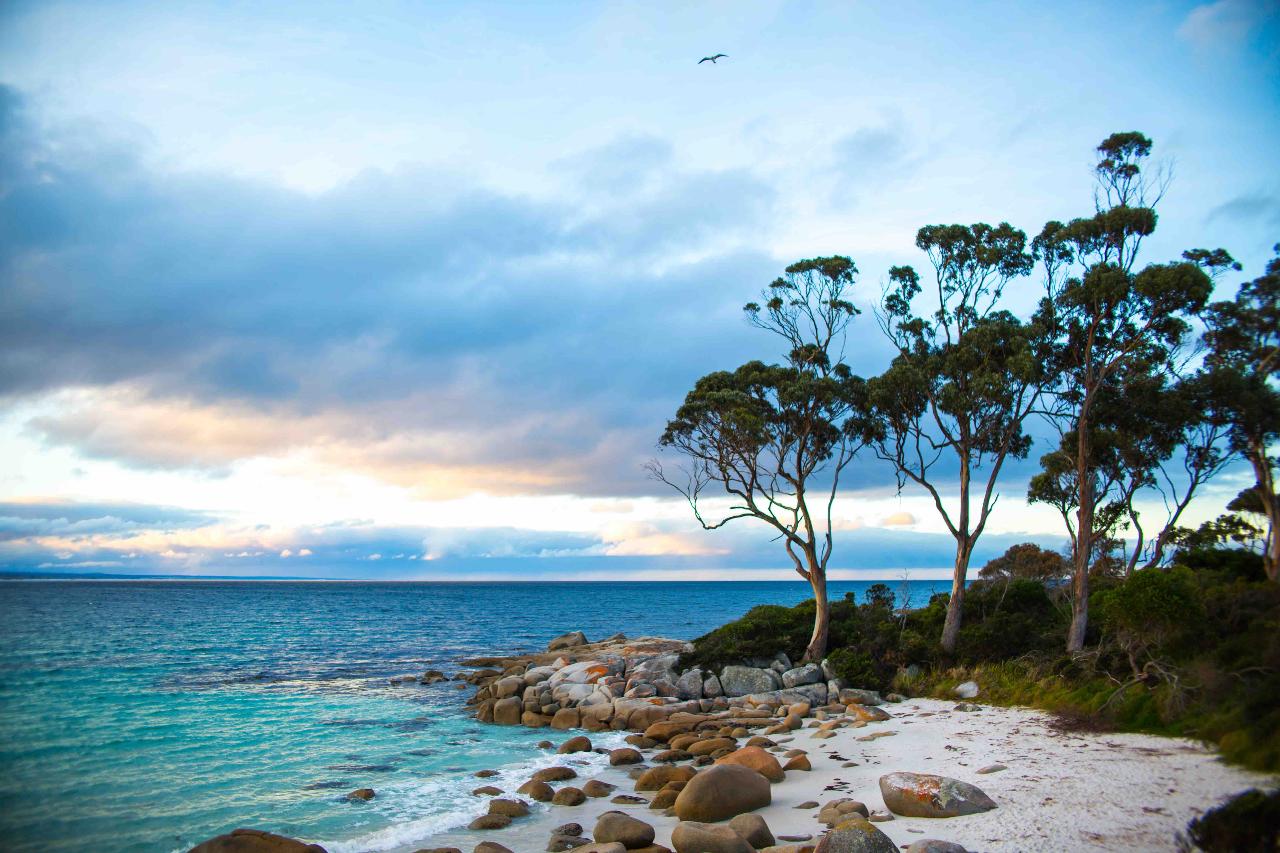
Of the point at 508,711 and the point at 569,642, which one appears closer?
the point at 508,711

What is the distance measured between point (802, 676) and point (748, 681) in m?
1.93

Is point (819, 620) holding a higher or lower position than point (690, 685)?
higher

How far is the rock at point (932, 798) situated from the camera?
11695mm

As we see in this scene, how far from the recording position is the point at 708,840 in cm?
1123

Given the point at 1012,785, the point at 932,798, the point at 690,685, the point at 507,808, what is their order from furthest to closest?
the point at 690,685
the point at 507,808
the point at 1012,785
the point at 932,798

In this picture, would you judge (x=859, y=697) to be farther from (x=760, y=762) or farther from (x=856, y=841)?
(x=856, y=841)

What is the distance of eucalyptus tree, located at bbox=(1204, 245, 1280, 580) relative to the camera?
626 inches

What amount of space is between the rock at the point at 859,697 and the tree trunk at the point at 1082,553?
591 cm

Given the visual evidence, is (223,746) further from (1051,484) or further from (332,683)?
(1051,484)

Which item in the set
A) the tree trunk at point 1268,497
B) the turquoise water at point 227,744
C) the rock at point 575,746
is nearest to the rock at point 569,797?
the turquoise water at point 227,744

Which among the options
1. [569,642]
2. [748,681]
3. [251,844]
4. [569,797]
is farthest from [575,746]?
[569,642]

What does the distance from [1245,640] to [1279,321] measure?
6.51 m

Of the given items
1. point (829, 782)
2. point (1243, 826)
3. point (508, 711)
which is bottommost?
point (508, 711)

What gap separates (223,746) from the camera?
21.3 meters
